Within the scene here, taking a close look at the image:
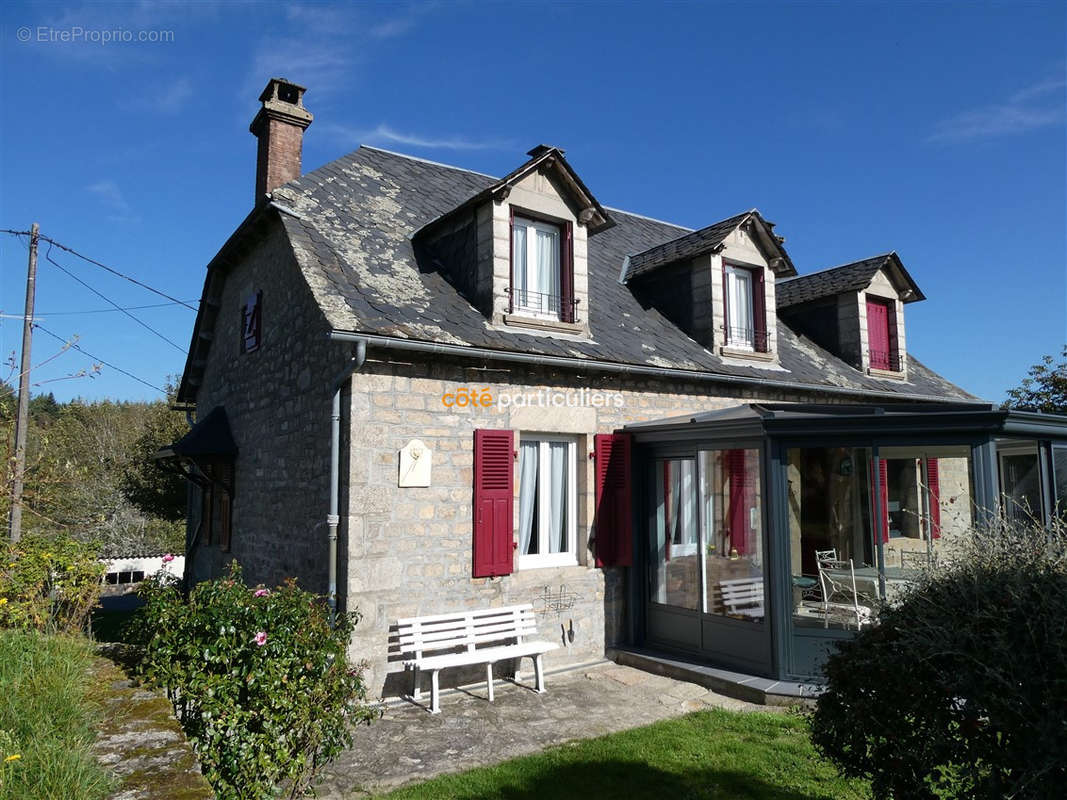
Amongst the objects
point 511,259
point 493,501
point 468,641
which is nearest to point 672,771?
point 468,641

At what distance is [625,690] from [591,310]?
5143mm

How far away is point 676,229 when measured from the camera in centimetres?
1500

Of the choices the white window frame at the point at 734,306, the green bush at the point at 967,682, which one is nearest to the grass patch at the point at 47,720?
the green bush at the point at 967,682

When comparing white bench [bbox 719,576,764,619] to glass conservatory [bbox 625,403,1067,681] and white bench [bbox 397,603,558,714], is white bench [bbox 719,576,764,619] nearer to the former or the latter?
glass conservatory [bbox 625,403,1067,681]

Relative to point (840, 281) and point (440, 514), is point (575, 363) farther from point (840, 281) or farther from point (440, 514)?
point (840, 281)

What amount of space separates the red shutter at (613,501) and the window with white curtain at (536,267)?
1.88m

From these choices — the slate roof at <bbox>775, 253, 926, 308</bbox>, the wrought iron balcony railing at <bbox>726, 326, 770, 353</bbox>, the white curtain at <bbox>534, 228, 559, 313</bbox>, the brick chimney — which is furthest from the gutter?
the brick chimney

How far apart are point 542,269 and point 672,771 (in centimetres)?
615

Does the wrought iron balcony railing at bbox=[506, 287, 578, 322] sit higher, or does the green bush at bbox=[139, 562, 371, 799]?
the wrought iron balcony railing at bbox=[506, 287, 578, 322]

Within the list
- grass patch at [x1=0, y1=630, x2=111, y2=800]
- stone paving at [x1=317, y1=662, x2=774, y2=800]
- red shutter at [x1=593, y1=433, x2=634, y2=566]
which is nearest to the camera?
grass patch at [x1=0, y1=630, x2=111, y2=800]

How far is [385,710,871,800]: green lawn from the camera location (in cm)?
467

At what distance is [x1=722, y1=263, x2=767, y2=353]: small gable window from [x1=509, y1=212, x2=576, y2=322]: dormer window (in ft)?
10.4

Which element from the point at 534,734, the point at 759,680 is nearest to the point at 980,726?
the point at 534,734

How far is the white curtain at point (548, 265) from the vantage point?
9.09m
